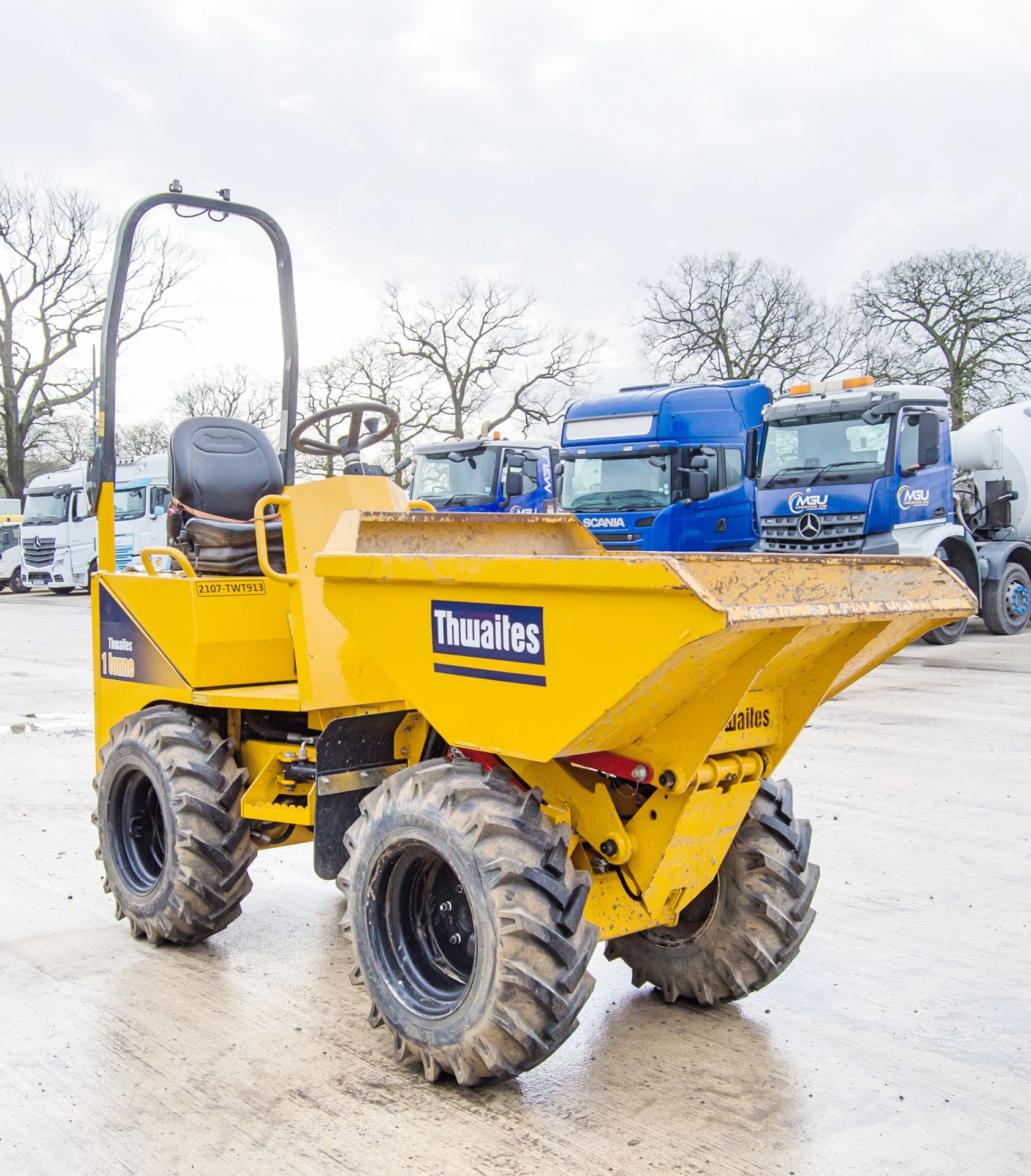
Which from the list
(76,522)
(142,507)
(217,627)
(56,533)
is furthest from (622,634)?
(56,533)

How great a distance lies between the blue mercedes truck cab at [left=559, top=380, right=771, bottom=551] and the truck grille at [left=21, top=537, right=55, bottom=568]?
16172 millimetres

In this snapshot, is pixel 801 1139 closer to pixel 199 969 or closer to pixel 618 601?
pixel 618 601

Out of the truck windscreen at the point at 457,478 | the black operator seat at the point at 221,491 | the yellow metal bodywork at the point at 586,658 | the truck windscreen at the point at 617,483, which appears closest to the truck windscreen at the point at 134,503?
the truck windscreen at the point at 457,478

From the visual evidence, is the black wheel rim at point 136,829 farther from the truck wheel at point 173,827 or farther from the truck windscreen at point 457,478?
the truck windscreen at point 457,478

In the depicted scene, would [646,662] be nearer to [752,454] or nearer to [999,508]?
[752,454]

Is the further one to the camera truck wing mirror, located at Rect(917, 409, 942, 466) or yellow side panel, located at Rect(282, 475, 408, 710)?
truck wing mirror, located at Rect(917, 409, 942, 466)

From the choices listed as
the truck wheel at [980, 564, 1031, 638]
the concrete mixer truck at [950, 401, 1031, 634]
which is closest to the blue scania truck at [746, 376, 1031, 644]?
the truck wheel at [980, 564, 1031, 638]

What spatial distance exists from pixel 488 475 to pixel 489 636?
1391 cm

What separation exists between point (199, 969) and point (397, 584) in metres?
1.78

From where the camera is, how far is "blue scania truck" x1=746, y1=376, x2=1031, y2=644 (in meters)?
12.4

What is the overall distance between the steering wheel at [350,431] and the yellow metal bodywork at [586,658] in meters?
0.41

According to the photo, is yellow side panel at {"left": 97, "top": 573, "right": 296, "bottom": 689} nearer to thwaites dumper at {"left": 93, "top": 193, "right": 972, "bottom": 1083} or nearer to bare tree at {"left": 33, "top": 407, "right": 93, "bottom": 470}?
thwaites dumper at {"left": 93, "top": 193, "right": 972, "bottom": 1083}

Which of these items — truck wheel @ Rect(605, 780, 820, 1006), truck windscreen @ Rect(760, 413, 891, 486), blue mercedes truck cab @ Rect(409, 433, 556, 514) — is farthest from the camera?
blue mercedes truck cab @ Rect(409, 433, 556, 514)

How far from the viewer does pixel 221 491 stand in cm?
463
